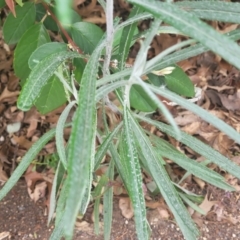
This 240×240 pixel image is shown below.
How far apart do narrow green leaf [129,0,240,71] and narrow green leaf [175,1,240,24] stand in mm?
156

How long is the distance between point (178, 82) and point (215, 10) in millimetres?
519

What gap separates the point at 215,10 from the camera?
34.1 inches

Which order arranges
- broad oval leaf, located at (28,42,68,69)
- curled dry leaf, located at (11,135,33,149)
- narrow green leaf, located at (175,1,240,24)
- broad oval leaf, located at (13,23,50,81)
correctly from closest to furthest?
narrow green leaf, located at (175,1,240,24)
broad oval leaf, located at (28,42,68,69)
broad oval leaf, located at (13,23,50,81)
curled dry leaf, located at (11,135,33,149)

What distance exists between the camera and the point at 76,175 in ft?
2.13

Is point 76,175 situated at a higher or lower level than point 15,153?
higher

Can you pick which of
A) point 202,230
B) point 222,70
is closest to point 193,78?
point 222,70

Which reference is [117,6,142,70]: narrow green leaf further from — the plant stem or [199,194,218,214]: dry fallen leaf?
[199,194,218,214]: dry fallen leaf

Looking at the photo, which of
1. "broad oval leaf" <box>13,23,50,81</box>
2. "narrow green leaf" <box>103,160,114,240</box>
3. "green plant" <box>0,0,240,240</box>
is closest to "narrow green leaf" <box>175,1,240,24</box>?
"green plant" <box>0,0,240,240</box>

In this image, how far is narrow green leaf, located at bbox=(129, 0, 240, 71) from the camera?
68 cm

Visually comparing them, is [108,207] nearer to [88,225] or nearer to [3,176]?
[88,225]

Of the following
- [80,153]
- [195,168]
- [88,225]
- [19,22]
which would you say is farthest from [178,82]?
[80,153]

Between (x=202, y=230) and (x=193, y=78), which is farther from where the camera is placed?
(x=193, y=78)

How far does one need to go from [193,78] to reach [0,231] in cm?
95

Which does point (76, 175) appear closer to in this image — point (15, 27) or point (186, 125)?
point (15, 27)
